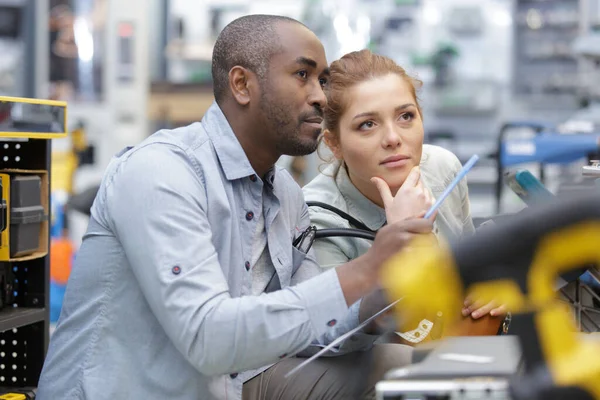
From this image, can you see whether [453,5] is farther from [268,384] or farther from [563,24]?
[268,384]

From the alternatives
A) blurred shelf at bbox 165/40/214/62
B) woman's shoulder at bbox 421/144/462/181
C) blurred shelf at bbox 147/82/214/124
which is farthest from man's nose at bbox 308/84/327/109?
blurred shelf at bbox 165/40/214/62

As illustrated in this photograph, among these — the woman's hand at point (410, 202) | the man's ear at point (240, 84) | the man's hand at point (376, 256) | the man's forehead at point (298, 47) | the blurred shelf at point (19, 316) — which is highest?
the man's forehead at point (298, 47)

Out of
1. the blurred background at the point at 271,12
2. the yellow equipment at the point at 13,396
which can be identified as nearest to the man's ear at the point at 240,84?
the yellow equipment at the point at 13,396

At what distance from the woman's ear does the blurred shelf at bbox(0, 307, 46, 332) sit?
82cm

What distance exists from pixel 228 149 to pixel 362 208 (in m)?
0.54

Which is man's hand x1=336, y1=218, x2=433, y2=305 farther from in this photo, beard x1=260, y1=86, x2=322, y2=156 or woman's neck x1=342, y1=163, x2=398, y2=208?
woman's neck x1=342, y1=163, x2=398, y2=208

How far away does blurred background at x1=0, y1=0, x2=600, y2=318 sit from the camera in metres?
8.58

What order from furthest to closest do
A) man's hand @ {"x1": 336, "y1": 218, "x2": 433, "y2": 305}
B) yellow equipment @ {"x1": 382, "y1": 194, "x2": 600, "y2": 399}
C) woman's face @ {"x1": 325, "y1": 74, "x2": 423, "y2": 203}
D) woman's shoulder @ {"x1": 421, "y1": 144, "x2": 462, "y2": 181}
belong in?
1. woman's shoulder @ {"x1": 421, "y1": 144, "x2": 462, "y2": 181}
2. woman's face @ {"x1": 325, "y1": 74, "x2": 423, "y2": 203}
3. man's hand @ {"x1": 336, "y1": 218, "x2": 433, "y2": 305}
4. yellow equipment @ {"x1": 382, "y1": 194, "x2": 600, "y2": 399}

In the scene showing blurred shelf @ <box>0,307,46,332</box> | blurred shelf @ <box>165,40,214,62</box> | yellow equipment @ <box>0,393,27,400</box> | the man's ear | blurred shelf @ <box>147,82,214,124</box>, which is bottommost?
yellow equipment @ <box>0,393,27,400</box>

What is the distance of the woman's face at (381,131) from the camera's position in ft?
6.55

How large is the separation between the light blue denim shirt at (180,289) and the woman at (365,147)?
0.27 m

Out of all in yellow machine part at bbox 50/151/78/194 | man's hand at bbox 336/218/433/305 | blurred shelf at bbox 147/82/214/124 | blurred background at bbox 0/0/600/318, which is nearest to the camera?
man's hand at bbox 336/218/433/305

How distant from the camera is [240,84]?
5.79 feet

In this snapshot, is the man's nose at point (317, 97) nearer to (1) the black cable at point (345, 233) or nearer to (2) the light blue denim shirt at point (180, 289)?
(2) the light blue denim shirt at point (180, 289)
